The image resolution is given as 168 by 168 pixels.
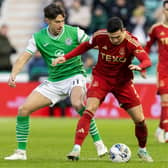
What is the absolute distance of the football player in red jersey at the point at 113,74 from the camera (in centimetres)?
1050

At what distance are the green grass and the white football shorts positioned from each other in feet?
2.93

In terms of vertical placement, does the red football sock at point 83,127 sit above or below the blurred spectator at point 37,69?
below

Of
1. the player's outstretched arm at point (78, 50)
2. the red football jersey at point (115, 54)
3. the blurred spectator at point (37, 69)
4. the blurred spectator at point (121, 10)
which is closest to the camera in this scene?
the red football jersey at point (115, 54)

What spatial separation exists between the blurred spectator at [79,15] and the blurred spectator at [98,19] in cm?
17

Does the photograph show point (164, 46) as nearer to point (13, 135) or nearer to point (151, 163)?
point (13, 135)

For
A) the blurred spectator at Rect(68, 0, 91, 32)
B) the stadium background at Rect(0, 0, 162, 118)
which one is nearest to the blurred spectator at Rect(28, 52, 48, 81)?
the stadium background at Rect(0, 0, 162, 118)

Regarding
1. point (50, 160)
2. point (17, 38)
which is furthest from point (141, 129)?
point (17, 38)

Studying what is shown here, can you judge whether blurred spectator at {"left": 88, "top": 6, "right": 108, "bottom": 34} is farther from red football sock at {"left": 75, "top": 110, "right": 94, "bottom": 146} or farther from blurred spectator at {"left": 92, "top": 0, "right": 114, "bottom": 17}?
red football sock at {"left": 75, "top": 110, "right": 94, "bottom": 146}

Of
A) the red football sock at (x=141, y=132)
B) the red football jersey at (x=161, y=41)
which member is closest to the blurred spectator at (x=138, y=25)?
the red football jersey at (x=161, y=41)

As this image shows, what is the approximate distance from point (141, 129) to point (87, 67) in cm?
1380

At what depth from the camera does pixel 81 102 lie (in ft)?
36.8

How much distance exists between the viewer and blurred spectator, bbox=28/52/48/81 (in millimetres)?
24609

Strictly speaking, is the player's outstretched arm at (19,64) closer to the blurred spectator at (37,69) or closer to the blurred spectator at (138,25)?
the blurred spectator at (37,69)

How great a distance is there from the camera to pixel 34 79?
24.6 meters
